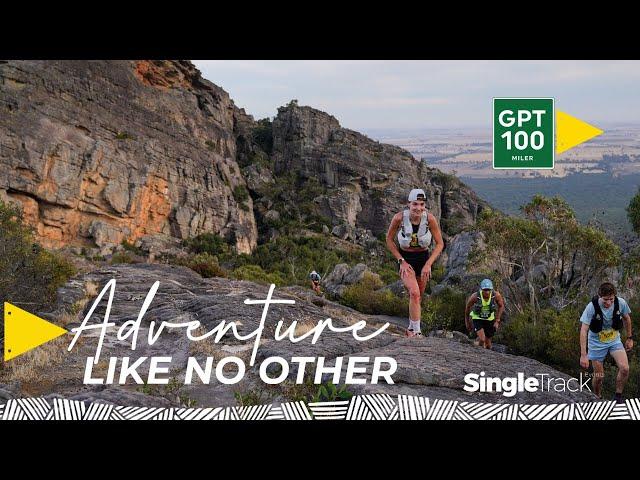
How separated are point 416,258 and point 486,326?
1592 mm

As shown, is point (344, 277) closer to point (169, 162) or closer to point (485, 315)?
point (485, 315)

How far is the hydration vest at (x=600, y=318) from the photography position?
468cm

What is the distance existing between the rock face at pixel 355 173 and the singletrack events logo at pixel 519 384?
42.1 meters

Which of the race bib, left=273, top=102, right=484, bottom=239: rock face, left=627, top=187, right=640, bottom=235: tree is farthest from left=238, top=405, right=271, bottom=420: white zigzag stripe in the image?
left=273, top=102, right=484, bottom=239: rock face

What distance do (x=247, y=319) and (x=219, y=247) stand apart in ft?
106

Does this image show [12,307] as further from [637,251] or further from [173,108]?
[173,108]

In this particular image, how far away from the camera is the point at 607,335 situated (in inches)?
187

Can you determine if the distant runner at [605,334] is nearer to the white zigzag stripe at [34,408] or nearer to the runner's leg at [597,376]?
the runner's leg at [597,376]

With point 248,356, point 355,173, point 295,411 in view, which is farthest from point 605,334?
point 355,173

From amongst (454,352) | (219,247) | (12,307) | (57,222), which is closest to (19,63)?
(57,222)

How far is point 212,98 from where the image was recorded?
47062mm

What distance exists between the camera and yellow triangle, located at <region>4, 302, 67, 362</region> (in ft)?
15.8

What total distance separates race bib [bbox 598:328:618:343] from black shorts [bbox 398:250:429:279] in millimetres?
1653

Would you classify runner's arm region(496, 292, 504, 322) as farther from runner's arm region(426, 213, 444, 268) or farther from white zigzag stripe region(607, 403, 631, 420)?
white zigzag stripe region(607, 403, 631, 420)
